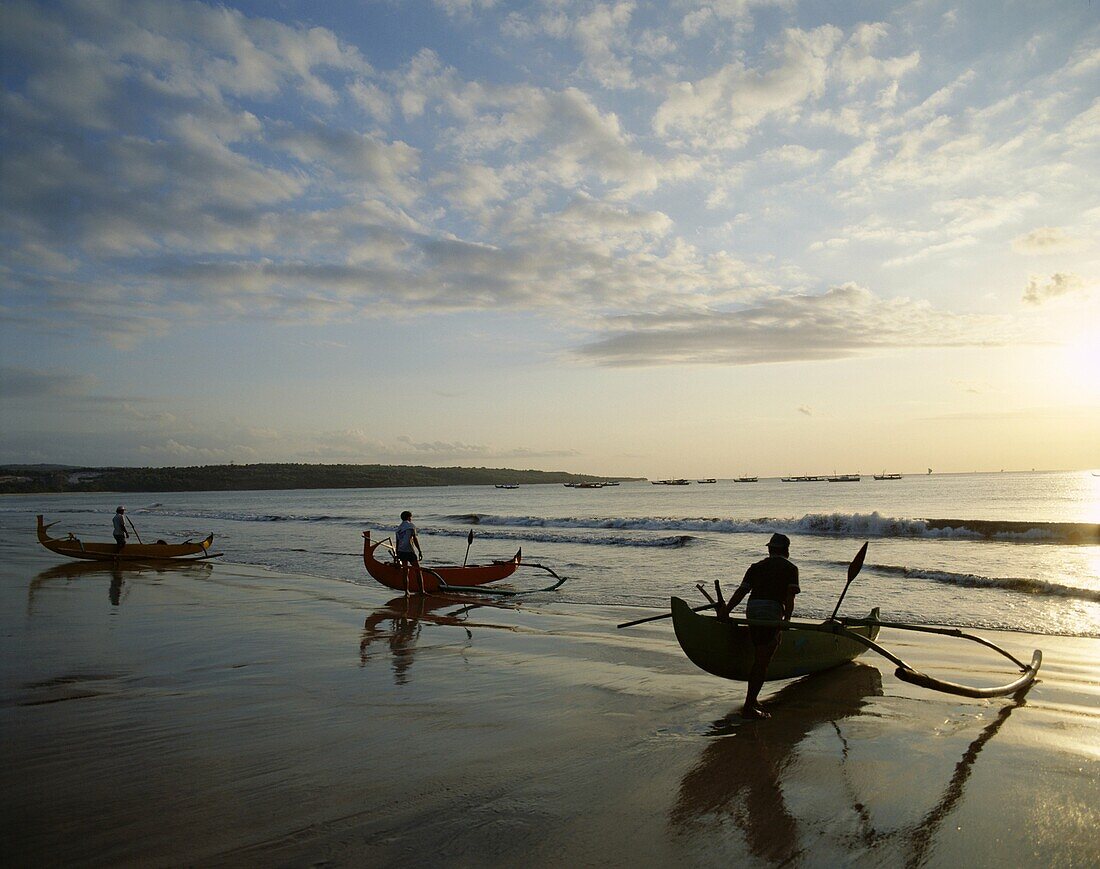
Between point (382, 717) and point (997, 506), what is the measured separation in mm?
61228

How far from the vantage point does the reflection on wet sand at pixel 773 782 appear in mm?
4254

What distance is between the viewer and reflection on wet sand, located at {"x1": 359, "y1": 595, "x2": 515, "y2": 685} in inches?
377

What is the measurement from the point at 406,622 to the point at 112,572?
1248 centimetres

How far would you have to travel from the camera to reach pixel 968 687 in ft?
24.0

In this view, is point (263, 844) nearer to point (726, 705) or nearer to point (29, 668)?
point (726, 705)

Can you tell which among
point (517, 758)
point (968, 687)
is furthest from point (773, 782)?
point (968, 687)

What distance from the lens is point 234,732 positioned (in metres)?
6.00

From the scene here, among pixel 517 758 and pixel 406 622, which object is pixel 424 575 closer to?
pixel 406 622

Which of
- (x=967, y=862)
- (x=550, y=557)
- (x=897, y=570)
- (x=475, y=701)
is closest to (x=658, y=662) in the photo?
(x=475, y=701)

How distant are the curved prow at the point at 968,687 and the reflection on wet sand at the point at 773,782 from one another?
17 cm

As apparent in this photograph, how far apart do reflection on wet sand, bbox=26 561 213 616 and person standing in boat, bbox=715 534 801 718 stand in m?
13.0

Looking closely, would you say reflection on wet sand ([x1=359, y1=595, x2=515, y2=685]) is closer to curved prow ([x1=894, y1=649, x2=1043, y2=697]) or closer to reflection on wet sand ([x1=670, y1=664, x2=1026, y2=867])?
reflection on wet sand ([x1=670, y1=664, x2=1026, y2=867])

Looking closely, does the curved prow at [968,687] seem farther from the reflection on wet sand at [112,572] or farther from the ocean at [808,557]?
the reflection on wet sand at [112,572]

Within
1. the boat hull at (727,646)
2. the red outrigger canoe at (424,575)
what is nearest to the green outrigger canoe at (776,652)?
the boat hull at (727,646)
